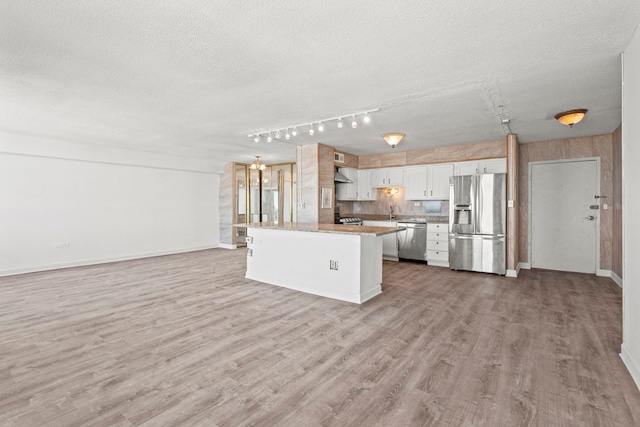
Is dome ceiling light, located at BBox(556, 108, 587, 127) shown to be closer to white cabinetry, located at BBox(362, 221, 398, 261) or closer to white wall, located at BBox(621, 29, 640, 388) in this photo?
white wall, located at BBox(621, 29, 640, 388)

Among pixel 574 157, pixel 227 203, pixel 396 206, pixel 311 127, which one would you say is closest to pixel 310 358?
pixel 311 127

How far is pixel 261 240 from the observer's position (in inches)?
205

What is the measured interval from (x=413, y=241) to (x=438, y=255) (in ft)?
1.93

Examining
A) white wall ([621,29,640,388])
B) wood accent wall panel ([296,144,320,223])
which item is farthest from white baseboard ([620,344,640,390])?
wood accent wall panel ([296,144,320,223])

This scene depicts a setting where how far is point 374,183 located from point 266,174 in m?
3.82

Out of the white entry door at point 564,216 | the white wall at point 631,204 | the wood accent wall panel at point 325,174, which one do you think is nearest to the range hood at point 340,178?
the wood accent wall panel at point 325,174

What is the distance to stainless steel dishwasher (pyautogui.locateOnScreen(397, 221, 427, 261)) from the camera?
668 cm

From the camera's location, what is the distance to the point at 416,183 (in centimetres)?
695

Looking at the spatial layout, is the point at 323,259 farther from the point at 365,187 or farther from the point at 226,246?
the point at 226,246

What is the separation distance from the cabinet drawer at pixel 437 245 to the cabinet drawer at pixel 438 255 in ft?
0.21

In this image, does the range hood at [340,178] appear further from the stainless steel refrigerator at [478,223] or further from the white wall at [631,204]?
the white wall at [631,204]

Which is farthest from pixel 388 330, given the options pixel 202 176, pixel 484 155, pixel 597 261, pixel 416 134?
pixel 202 176

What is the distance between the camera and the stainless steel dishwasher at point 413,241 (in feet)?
21.9

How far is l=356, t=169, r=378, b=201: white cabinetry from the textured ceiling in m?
2.69
